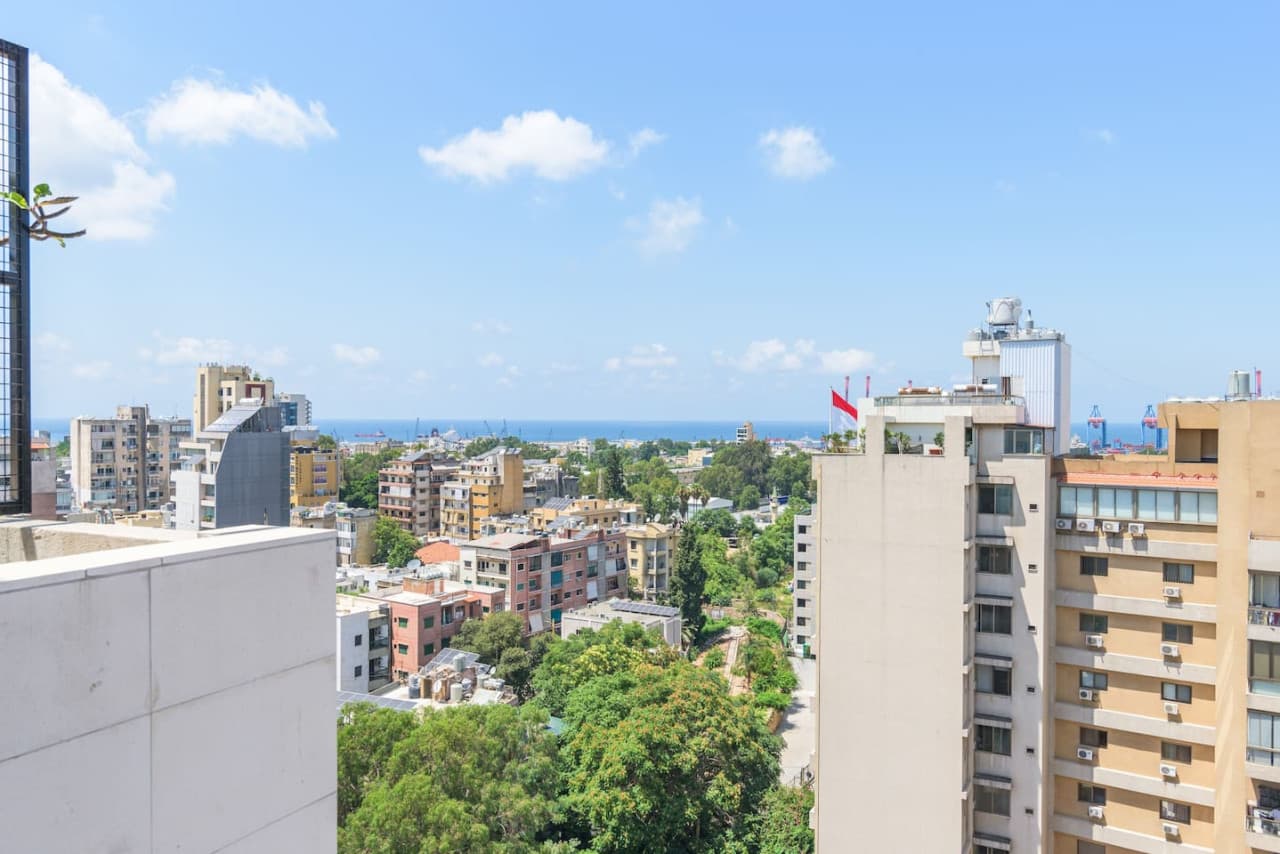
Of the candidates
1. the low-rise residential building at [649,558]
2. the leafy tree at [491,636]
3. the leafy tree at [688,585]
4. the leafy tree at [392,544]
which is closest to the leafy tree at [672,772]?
the leafy tree at [491,636]

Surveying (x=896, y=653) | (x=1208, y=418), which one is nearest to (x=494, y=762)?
(x=896, y=653)

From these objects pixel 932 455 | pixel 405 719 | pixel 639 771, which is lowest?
pixel 639 771

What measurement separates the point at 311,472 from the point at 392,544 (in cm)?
1424

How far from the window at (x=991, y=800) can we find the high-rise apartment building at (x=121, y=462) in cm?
4614

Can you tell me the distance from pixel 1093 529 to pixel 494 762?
35.2 feet

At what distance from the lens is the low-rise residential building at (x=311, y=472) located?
172 ft

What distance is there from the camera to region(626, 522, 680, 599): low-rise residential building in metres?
40.3

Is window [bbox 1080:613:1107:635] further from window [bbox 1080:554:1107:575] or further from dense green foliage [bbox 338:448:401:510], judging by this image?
dense green foliage [bbox 338:448:401:510]

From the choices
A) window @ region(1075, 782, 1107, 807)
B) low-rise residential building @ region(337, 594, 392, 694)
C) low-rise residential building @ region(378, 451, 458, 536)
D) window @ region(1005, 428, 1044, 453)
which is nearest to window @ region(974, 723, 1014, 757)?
window @ region(1075, 782, 1107, 807)

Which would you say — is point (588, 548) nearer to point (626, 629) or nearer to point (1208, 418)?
point (626, 629)

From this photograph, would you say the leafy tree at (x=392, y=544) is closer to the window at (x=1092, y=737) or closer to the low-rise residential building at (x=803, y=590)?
the low-rise residential building at (x=803, y=590)

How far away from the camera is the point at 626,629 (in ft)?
A: 82.5

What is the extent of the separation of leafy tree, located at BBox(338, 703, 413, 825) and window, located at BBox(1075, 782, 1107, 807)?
36.5ft

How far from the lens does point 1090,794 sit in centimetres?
1173
